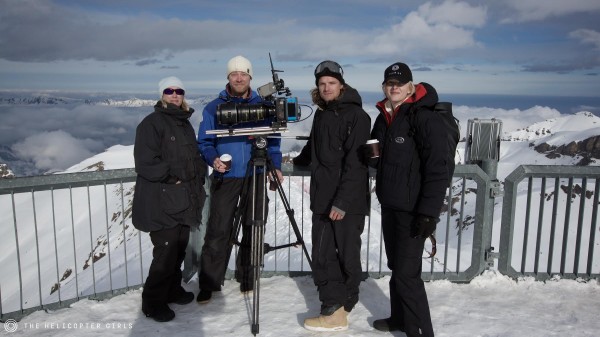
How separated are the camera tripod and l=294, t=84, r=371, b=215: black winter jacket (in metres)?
0.45

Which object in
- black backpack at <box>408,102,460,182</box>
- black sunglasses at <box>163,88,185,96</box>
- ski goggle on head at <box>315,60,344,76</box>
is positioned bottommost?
black backpack at <box>408,102,460,182</box>

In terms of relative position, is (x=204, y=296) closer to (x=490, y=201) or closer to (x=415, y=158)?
(x=415, y=158)

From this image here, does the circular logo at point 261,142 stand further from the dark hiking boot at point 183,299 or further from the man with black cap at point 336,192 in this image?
the dark hiking boot at point 183,299

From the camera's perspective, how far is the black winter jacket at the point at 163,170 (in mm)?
4012

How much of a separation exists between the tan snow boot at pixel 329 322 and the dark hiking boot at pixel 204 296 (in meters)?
1.20

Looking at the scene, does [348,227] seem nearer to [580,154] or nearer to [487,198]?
[487,198]

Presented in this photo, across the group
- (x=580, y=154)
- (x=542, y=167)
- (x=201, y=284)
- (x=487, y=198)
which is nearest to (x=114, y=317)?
(x=201, y=284)

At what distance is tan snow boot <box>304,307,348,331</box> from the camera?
13.4 feet

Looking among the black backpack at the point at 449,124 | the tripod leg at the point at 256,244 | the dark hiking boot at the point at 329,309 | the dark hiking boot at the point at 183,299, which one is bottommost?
the dark hiking boot at the point at 183,299

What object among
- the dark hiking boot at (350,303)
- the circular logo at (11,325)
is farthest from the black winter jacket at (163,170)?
the dark hiking boot at (350,303)

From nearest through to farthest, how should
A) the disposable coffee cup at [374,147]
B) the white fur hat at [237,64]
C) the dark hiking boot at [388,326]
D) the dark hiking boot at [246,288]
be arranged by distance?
1. the disposable coffee cup at [374,147]
2. the dark hiking boot at [388,326]
3. the white fur hat at [237,64]
4. the dark hiking boot at [246,288]

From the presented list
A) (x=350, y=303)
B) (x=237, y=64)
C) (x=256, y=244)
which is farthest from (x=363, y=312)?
(x=237, y=64)

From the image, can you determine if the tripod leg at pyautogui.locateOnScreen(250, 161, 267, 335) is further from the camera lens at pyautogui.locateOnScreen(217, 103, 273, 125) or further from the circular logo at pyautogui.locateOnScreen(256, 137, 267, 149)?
the camera lens at pyautogui.locateOnScreen(217, 103, 273, 125)

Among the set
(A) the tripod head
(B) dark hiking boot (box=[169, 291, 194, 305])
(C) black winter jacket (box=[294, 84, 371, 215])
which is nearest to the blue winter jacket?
(A) the tripod head
